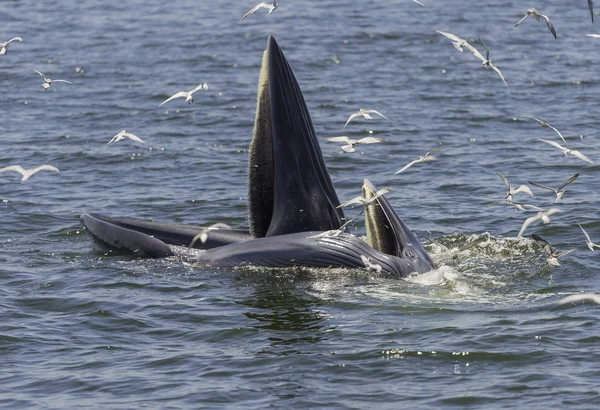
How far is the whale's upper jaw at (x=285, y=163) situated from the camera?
14.1 metres

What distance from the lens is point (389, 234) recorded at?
1472cm

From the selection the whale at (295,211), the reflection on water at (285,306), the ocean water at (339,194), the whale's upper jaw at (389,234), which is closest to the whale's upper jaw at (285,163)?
Result: the whale at (295,211)

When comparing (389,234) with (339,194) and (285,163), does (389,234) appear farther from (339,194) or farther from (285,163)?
(339,194)

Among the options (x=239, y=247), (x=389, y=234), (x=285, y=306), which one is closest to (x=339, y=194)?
(x=389, y=234)

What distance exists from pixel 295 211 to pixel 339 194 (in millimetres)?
5431

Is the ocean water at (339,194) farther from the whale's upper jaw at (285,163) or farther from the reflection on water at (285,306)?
the whale's upper jaw at (285,163)

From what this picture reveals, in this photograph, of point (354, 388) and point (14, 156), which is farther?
point (14, 156)

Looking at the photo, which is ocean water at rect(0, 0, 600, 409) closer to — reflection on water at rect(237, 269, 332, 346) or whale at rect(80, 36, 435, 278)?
reflection on water at rect(237, 269, 332, 346)

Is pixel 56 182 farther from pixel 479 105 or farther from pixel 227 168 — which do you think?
pixel 479 105

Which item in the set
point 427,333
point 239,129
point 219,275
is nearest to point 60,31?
point 239,129

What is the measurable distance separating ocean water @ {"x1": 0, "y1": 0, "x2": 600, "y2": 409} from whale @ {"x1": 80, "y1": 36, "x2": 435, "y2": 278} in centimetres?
22

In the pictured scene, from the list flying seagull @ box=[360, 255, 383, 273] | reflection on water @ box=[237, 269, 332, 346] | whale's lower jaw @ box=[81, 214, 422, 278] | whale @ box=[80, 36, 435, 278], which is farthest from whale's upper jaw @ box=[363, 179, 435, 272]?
reflection on water @ box=[237, 269, 332, 346]

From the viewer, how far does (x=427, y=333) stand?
12445 mm

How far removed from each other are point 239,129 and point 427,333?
42.6 ft
